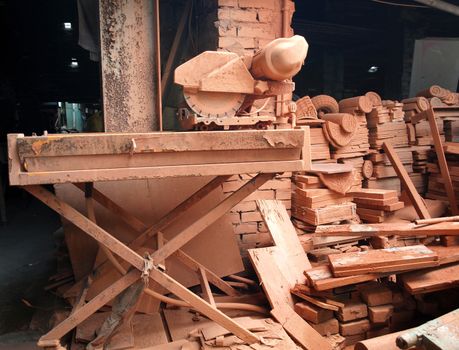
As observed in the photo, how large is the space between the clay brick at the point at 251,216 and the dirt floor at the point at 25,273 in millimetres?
1922

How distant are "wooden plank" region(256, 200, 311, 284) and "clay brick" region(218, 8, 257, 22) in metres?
1.75

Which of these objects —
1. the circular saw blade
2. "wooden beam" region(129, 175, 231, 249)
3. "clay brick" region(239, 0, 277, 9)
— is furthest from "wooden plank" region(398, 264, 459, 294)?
"clay brick" region(239, 0, 277, 9)

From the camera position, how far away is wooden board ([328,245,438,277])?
3.05 m

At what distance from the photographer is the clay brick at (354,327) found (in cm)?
309

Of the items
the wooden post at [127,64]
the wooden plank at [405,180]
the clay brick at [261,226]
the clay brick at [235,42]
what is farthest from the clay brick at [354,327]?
the clay brick at [235,42]

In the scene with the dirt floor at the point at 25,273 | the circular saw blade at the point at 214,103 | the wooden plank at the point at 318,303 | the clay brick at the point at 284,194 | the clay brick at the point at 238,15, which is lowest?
the dirt floor at the point at 25,273

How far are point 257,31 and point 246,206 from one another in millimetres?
1726

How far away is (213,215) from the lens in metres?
2.54

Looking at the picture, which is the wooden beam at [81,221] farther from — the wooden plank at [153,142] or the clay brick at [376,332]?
the clay brick at [376,332]

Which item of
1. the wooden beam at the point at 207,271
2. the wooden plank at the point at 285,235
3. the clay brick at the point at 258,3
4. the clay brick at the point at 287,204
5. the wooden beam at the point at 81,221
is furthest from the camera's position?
the clay brick at the point at 287,204

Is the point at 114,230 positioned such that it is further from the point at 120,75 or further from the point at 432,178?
the point at 432,178

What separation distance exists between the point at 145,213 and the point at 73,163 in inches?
57.9

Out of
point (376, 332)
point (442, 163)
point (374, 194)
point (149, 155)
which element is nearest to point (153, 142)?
point (149, 155)

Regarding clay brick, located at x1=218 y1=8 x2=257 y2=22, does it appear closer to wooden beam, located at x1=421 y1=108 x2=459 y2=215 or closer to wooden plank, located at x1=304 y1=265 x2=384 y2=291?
wooden plank, located at x1=304 y1=265 x2=384 y2=291
